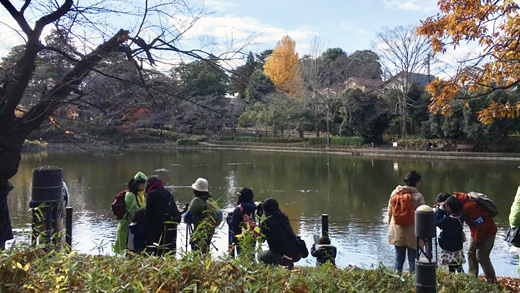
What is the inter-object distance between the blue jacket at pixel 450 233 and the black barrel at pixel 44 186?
3.76 metres

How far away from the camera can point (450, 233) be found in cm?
445

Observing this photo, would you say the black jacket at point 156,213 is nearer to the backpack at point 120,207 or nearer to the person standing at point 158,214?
the person standing at point 158,214

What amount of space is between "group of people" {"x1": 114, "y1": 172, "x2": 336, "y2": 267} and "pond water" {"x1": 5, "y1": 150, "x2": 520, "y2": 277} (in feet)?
0.73

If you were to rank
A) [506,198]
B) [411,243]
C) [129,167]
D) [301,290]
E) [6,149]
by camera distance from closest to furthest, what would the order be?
[301,290] < [6,149] < [411,243] < [506,198] < [129,167]

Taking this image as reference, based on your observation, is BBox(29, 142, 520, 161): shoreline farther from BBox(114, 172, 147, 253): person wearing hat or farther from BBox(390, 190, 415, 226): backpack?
BBox(390, 190, 415, 226): backpack

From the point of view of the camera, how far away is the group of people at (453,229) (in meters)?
4.27

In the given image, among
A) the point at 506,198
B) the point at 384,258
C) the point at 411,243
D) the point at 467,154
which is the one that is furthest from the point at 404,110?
the point at 411,243

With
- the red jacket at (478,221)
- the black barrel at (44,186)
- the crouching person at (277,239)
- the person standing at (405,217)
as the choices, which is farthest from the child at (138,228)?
the red jacket at (478,221)

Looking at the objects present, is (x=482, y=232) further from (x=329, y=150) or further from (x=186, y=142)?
(x=186, y=142)

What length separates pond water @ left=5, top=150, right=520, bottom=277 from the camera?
7.63m

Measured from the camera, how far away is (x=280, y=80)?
46.9 meters

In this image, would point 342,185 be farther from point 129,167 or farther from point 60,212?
point 60,212

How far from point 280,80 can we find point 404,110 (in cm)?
1770

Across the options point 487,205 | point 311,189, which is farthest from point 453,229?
point 311,189
